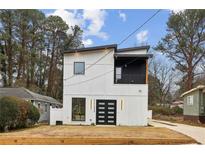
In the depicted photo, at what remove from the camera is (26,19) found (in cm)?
1112

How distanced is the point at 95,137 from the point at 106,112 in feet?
9.81

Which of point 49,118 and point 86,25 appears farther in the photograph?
point 49,118

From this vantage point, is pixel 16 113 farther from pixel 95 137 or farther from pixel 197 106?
pixel 197 106

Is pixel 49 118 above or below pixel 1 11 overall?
below

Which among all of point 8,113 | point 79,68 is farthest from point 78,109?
point 8,113

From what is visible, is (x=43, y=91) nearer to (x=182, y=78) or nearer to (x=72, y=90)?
(x=72, y=90)

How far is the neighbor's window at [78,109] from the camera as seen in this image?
42.8 feet

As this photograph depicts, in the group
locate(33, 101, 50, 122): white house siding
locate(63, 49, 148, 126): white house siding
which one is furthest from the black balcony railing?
locate(33, 101, 50, 122): white house siding

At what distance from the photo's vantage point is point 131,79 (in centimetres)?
1185

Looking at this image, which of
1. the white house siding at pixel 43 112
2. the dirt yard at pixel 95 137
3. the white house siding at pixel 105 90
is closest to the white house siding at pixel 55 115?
the white house siding at pixel 43 112
